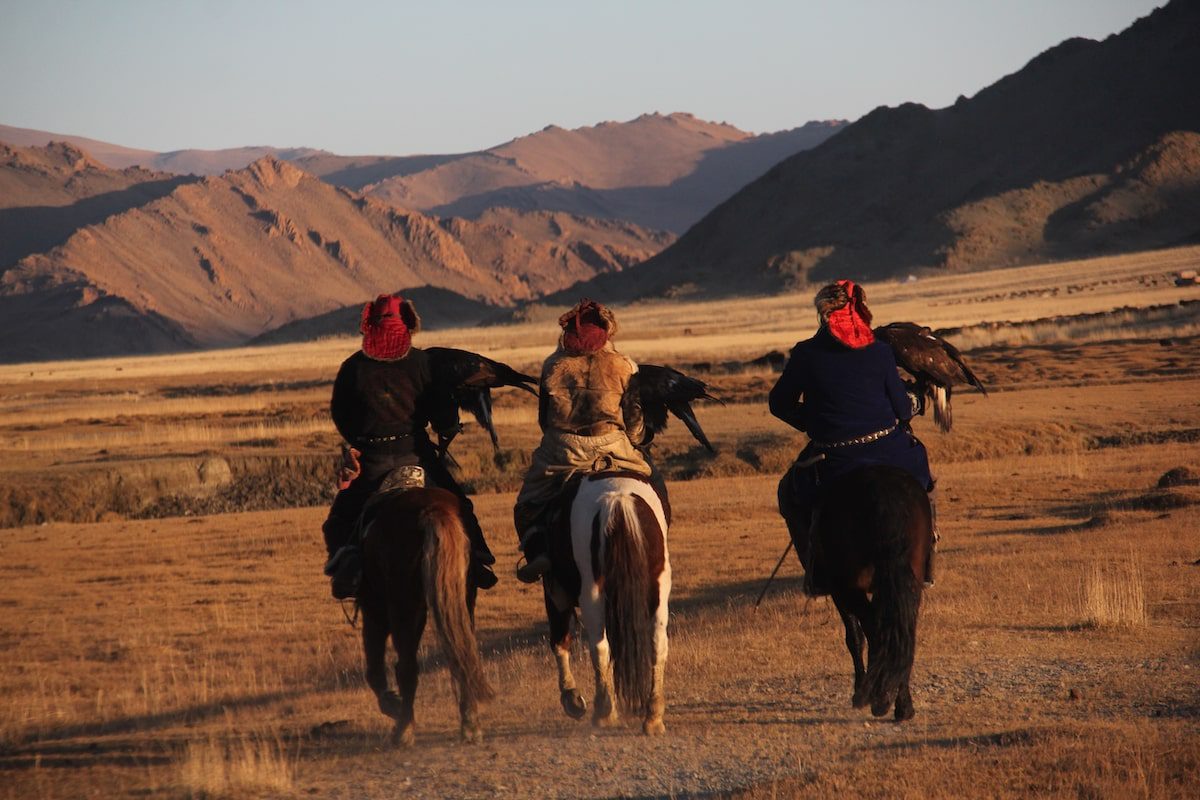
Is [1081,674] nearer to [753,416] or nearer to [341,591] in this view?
[341,591]

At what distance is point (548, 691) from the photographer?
10227mm

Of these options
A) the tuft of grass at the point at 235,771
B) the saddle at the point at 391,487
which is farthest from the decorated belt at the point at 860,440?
the tuft of grass at the point at 235,771

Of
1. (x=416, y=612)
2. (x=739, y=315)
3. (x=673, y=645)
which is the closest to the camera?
(x=416, y=612)

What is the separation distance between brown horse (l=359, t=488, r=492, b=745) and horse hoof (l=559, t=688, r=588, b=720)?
0.49 meters

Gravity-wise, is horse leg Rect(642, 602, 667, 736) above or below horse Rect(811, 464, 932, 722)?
below

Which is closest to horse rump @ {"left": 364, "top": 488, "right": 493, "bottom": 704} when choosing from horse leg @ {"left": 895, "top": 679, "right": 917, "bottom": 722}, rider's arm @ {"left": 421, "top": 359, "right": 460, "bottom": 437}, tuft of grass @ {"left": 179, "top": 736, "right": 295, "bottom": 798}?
rider's arm @ {"left": 421, "top": 359, "right": 460, "bottom": 437}

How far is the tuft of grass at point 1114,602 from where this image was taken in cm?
1039

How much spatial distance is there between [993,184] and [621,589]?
132 meters

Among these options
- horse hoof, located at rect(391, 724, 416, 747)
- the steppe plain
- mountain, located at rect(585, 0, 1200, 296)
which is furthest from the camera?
mountain, located at rect(585, 0, 1200, 296)

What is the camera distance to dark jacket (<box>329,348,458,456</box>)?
927cm

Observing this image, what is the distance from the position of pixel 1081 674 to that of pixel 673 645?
3268 millimetres

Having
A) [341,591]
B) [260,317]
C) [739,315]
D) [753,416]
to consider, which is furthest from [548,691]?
[260,317]

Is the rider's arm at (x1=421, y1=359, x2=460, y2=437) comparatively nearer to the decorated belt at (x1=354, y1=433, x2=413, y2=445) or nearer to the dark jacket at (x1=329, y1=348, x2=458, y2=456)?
the dark jacket at (x1=329, y1=348, x2=458, y2=456)

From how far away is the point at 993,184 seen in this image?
134 m
